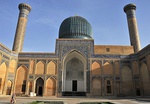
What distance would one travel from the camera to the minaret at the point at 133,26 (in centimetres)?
1727

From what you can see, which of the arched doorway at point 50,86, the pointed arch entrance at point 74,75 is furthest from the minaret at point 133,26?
the arched doorway at point 50,86

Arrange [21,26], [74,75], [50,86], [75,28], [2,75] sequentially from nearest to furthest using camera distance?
[2,75] → [50,86] → [74,75] → [21,26] → [75,28]

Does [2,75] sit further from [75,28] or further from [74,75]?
[75,28]

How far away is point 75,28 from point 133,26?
7.50 m

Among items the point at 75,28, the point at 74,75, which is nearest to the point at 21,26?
the point at 75,28

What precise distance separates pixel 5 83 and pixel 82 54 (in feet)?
26.7

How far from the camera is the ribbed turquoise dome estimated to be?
18.4 metres

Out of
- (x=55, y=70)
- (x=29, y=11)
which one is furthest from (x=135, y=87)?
(x=29, y=11)

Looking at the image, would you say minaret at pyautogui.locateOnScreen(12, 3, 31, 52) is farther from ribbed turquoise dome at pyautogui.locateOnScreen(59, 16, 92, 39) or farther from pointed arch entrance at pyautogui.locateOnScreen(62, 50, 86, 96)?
pointed arch entrance at pyautogui.locateOnScreen(62, 50, 86, 96)

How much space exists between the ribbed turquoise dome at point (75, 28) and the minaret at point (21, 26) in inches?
193

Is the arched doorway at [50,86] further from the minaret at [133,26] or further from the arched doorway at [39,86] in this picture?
the minaret at [133,26]

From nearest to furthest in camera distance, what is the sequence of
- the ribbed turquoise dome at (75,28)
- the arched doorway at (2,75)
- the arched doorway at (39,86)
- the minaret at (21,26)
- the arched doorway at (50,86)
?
the arched doorway at (2,75)
the arched doorway at (50,86)
the arched doorway at (39,86)
the minaret at (21,26)
the ribbed turquoise dome at (75,28)

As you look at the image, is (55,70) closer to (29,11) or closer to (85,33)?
(85,33)

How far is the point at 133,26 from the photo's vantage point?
17984 mm
